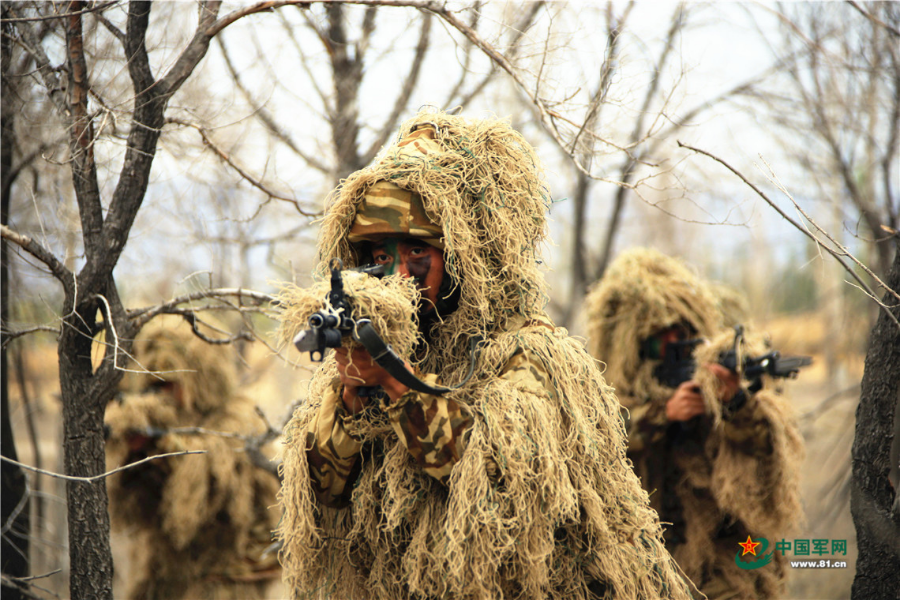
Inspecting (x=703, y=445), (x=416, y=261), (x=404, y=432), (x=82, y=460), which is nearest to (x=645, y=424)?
(x=703, y=445)

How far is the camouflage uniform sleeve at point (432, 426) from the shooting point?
6.60ft

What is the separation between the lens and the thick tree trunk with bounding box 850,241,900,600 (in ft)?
8.19

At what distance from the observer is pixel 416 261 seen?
2.28 meters

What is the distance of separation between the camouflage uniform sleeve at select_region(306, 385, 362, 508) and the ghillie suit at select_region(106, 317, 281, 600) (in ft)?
8.54

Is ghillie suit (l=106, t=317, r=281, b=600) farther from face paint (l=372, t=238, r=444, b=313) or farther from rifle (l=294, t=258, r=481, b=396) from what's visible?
rifle (l=294, t=258, r=481, b=396)

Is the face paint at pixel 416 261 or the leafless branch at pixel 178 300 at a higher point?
the face paint at pixel 416 261

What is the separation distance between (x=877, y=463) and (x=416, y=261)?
5.72 ft

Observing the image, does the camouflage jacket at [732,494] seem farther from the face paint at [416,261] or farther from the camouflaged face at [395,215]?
the camouflaged face at [395,215]

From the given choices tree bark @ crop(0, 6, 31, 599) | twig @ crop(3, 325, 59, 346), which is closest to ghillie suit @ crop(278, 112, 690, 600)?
twig @ crop(3, 325, 59, 346)

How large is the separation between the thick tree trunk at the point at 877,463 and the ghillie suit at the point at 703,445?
1353 mm

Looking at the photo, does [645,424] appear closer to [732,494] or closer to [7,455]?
[732,494]

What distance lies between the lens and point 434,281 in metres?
2.29

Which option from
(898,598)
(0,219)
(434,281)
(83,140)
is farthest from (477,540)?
(0,219)

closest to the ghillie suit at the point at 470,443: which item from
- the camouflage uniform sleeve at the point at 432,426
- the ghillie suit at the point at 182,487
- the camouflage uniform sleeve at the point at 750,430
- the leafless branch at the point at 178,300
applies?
the camouflage uniform sleeve at the point at 432,426
